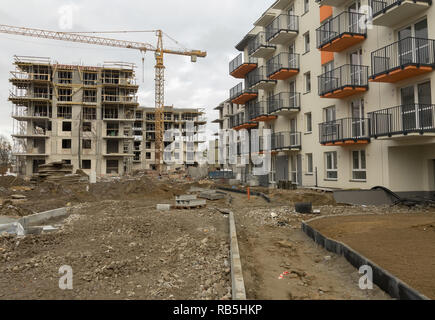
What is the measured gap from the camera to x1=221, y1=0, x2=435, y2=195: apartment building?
13.5 m

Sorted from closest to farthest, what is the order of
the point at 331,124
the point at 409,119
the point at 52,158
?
the point at 409,119, the point at 331,124, the point at 52,158

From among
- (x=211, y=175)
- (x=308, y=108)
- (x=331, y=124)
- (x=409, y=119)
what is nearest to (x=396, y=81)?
(x=409, y=119)

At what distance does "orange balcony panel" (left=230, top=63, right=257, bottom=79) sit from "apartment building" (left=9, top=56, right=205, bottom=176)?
24685 millimetres

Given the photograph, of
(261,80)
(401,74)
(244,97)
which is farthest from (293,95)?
(401,74)

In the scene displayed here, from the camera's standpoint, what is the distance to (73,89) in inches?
2020

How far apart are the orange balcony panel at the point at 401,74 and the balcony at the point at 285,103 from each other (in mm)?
8746

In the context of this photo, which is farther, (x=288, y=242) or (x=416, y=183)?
(x=416, y=183)

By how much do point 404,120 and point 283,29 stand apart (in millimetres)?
13048

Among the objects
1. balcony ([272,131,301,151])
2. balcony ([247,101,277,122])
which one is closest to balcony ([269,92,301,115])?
balcony ([247,101,277,122])

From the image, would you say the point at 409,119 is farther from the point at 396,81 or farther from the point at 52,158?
the point at 52,158

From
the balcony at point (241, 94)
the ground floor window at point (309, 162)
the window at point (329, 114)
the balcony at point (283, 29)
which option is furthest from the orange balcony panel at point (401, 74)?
the balcony at point (241, 94)

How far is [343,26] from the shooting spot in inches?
720

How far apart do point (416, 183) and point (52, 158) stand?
49.1 metres

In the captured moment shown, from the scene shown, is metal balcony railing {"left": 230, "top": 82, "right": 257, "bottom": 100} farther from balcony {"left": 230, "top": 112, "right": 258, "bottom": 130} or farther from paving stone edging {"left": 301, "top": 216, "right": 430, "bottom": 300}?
paving stone edging {"left": 301, "top": 216, "right": 430, "bottom": 300}
